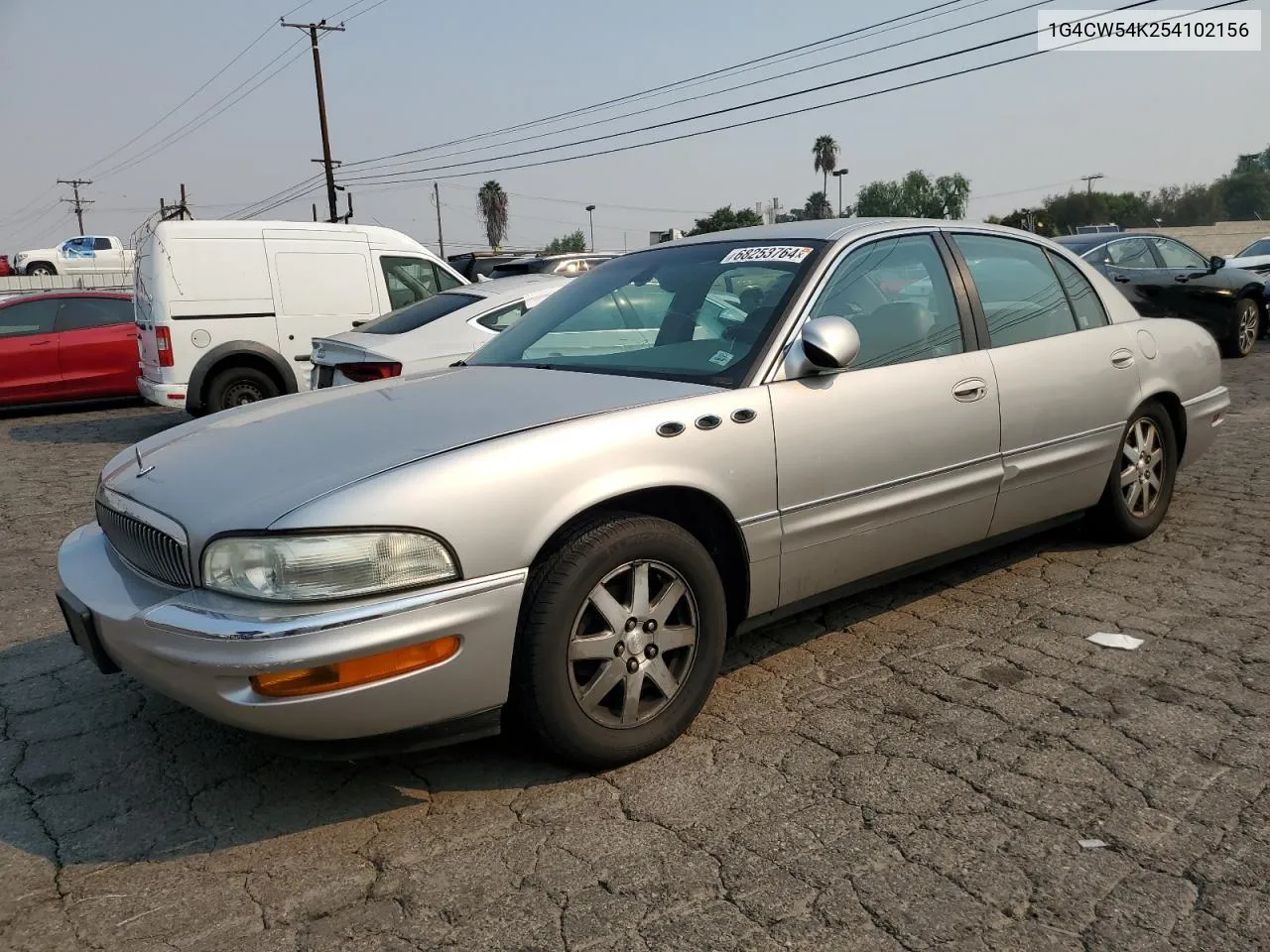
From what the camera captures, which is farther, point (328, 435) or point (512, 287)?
point (512, 287)

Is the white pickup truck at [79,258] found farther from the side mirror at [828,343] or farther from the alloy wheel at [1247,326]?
the side mirror at [828,343]

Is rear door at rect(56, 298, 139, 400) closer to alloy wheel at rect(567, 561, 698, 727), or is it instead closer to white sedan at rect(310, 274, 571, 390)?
white sedan at rect(310, 274, 571, 390)

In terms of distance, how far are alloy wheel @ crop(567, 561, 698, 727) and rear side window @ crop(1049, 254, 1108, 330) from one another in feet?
8.45

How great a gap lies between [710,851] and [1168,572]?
3021 mm

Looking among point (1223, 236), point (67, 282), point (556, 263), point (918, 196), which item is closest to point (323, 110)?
point (67, 282)

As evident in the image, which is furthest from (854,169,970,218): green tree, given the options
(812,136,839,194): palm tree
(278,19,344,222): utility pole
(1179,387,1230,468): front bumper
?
(1179,387,1230,468): front bumper

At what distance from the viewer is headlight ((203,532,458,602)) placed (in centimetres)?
248

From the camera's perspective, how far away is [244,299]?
977 centimetres

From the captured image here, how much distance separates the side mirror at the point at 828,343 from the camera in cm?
329

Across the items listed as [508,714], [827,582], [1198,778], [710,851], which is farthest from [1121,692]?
[508,714]

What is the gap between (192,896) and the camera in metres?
2.44

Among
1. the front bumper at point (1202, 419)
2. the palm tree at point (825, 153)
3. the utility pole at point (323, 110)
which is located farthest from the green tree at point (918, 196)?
the front bumper at point (1202, 419)

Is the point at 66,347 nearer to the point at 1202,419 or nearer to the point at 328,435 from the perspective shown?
the point at 328,435

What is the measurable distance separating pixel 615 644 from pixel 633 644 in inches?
2.4
